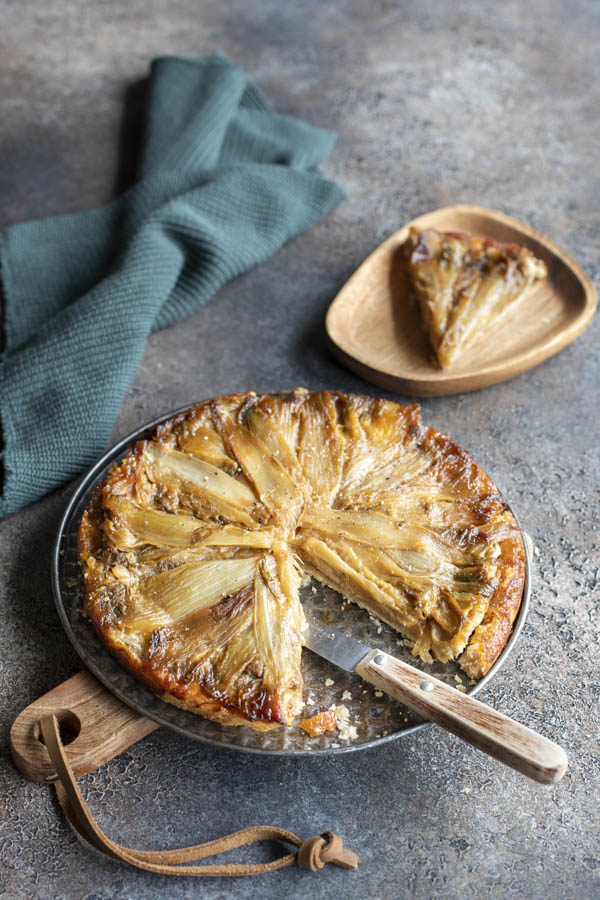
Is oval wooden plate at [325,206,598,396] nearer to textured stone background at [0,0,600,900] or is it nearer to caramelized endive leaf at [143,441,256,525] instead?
textured stone background at [0,0,600,900]

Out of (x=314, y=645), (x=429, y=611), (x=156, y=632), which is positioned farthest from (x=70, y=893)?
(x=429, y=611)

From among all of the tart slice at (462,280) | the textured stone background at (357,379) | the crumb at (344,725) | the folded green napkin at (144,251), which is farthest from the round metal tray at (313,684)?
the tart slice at (462,280)

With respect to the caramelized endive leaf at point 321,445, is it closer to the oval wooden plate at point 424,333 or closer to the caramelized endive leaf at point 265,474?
the caramelized endive leaf at point 265,474

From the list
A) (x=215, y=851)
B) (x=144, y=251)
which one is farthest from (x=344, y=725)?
(x=144, y=251)

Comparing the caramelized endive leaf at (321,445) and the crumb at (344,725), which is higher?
the caramelized endive leaf at (321,445)

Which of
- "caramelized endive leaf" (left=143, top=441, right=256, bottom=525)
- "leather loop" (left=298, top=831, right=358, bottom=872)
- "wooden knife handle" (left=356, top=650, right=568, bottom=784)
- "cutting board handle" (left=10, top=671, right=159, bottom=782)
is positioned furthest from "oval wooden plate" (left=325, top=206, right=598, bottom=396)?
"leather loop" (left=298, top=831, right=358, bottom=872)

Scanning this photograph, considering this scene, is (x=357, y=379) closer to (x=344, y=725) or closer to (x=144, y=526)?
(x=144, y=526)

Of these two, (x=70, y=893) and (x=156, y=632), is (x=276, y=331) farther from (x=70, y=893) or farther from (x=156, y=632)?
(x=70, y=893)
